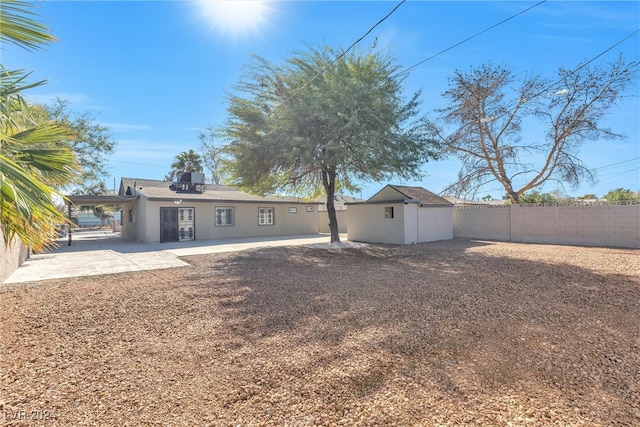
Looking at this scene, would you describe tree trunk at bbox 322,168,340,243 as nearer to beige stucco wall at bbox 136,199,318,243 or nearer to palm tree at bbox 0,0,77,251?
beige stucco wall at bbox 136,199,318,243

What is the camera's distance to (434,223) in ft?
49.2

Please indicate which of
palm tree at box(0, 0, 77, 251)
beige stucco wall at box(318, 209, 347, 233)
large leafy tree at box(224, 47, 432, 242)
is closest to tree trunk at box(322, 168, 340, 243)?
large leafy tree at box(224, 47, 432, 242)

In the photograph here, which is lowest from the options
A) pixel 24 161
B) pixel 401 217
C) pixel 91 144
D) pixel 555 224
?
pixel 555 224

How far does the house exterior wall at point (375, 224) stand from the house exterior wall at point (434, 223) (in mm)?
1207

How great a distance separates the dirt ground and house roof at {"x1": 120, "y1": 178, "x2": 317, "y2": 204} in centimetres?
985

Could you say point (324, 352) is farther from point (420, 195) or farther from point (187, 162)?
point (187, 162)

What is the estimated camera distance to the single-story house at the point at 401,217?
13.7 metres

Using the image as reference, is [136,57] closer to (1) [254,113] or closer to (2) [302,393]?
(1) [254,113]

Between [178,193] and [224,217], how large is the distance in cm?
272

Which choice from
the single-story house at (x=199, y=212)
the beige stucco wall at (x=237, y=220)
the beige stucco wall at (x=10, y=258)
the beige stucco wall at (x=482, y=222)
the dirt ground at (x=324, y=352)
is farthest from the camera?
the single-story house at (x=199, y=212)

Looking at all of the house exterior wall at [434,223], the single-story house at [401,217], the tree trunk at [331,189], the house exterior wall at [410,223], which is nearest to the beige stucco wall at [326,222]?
the single-story house at [401,217]

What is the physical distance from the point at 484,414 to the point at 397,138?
32.5ft

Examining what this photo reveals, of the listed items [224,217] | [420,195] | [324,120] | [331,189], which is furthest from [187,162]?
[324,120]

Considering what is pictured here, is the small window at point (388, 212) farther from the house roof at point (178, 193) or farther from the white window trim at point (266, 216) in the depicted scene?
the white window trim at point (266, 216)
